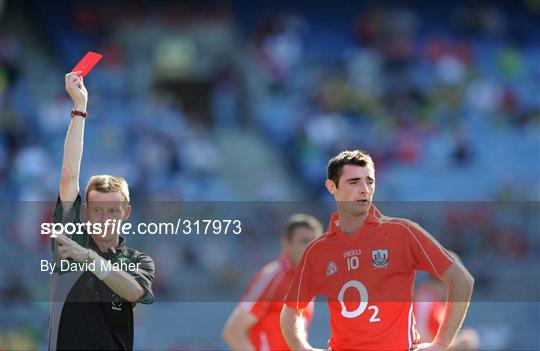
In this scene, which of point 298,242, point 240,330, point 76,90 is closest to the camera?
point 76,90

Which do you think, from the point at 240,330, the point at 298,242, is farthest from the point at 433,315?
the point at 240,330

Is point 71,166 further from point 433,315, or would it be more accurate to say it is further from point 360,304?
point 433,315

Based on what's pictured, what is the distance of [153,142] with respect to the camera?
703 inches

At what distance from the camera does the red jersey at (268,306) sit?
744 centimetres

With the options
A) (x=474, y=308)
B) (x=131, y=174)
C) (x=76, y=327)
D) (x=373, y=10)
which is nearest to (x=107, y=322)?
(x=76, y=327)

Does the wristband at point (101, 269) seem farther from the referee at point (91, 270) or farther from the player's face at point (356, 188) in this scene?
the player's face at point (356, 188)

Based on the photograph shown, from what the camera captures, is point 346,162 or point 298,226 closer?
point 346,162

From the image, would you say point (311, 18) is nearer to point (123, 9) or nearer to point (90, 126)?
point (123, 9)

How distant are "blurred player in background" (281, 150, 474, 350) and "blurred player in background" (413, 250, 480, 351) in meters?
2.62

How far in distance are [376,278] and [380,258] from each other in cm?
11

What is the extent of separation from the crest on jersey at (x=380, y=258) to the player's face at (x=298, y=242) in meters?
2.10

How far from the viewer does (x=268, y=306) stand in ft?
24.5

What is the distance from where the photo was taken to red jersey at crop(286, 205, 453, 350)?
549 centimetres

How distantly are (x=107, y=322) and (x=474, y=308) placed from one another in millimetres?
10464
